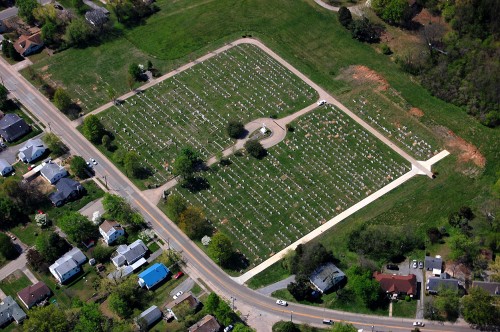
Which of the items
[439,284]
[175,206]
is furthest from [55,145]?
[439,284]

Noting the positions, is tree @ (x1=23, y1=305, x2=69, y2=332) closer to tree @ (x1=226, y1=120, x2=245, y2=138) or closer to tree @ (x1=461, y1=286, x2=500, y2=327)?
tree @ (x1=226, y1=120, x2=245, y2=138)

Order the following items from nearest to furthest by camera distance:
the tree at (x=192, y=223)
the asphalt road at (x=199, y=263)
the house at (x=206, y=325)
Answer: the house at (x=206, y=325) < the asphalt road at (x=199, y=263) < the tree at (x=192, y=223)

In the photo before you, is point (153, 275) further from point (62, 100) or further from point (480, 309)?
point (480, 309)

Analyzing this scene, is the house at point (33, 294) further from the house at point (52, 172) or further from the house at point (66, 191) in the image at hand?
the house at point (52, 172)

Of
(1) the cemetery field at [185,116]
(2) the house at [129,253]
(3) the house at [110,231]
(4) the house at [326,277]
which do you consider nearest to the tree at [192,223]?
(2) the house at [129,253]

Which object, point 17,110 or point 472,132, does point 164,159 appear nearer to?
point 17,110

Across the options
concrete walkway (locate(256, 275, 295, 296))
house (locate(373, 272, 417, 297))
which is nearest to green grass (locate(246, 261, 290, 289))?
concrete walkway (locate(256, 275, 295, 296))

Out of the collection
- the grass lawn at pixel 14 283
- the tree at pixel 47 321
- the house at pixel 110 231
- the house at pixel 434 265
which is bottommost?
the grass lawn at pixel 14 283
